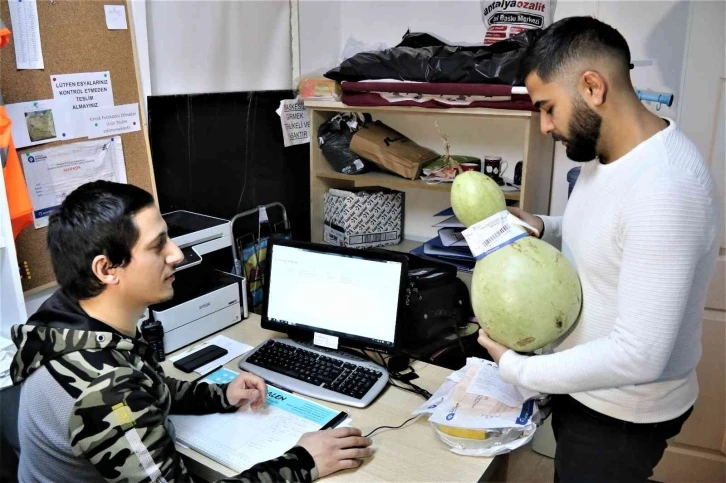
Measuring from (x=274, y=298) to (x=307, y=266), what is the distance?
16cm

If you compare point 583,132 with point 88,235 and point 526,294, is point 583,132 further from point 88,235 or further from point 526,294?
point 88,235

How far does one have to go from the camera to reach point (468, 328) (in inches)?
75.8

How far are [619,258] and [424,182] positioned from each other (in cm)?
116

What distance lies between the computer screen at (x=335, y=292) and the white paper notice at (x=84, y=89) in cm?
70

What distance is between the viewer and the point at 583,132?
1.13m

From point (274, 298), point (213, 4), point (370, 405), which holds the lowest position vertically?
point (370, 405)

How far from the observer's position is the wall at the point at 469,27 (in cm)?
202

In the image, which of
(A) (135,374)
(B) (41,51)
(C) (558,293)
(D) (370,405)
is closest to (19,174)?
(B) (41,51)

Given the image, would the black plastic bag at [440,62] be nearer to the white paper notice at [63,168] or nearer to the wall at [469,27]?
the wall at [469,27]

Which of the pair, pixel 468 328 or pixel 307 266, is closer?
pixel 307 266

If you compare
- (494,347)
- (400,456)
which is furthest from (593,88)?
(400,456)

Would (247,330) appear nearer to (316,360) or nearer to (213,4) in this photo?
(316,360)

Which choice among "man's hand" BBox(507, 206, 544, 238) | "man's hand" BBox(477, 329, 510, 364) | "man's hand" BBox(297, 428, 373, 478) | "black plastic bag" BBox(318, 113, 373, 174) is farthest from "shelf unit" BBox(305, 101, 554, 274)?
"man's hand" BBox(297, 428, 373, 478)

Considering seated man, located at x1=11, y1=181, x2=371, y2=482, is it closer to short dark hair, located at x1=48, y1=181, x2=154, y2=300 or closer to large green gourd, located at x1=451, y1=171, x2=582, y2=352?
short dark hair, located at x1=48, y1=181, x2=154, y2=300
